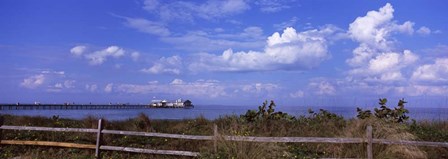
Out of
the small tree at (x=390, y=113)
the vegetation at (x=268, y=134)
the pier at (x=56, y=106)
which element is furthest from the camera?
the pier at (x=56, y=106)

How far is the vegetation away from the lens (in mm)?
11711

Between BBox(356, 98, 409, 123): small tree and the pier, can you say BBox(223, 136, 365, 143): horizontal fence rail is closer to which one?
BBox(356, 98, 409, 123): small tree

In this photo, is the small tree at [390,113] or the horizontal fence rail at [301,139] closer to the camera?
the horizontal fence rail at [301,139]

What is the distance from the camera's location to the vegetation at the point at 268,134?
11711 millimetres

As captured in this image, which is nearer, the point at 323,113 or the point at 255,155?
the point at 255,155

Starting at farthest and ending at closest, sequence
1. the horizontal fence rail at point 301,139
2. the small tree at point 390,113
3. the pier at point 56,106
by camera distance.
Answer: the pier at point 56,106
the small tree at point 390,113
the horizontal fence rail at point 301,139

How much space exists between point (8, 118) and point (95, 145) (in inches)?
335

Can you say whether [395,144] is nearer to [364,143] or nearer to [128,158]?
[364,143]

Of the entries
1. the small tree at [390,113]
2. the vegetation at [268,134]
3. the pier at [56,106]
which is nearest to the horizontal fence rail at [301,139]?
the vegetation at [268,134]

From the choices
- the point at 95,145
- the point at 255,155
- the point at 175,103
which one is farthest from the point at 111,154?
the point at 175,103

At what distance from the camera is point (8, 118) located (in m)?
20.2

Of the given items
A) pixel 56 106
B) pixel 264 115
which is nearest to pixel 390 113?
pixel 264 115

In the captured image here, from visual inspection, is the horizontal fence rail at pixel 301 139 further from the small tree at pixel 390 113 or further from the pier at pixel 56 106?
the pier at pixel 56 106

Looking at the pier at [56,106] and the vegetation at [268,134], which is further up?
the pier at [56,106]
